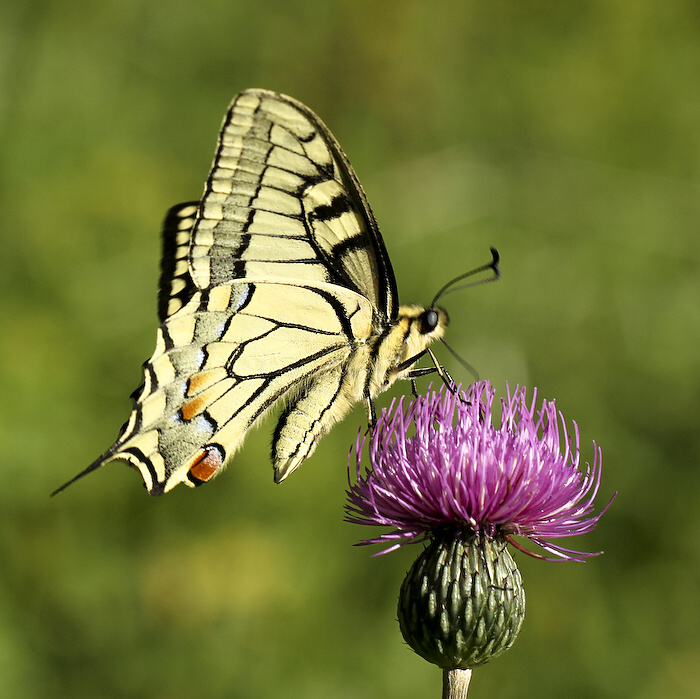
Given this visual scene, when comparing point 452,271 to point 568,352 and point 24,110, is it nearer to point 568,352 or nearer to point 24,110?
point 568,352

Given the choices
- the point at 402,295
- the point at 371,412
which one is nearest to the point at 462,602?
the point at 371,412

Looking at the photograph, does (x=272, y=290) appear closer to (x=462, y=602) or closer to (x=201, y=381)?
(x=201, y=381)

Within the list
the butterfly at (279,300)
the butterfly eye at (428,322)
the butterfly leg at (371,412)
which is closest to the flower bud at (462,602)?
the butterfly leg at (371,412)

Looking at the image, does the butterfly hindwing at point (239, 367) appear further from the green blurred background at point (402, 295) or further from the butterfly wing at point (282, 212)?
the green blurred background at point (402, 295)

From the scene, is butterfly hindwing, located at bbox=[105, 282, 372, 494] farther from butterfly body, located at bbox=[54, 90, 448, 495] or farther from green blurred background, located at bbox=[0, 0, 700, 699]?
green blurred background, located at bbox=[0, 0, 700, 699]

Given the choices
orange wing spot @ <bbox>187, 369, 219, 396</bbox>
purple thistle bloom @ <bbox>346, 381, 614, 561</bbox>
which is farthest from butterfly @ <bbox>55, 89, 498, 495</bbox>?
purple thistle bloom @ <bbox>346, 381, 614, 561</bbox>
